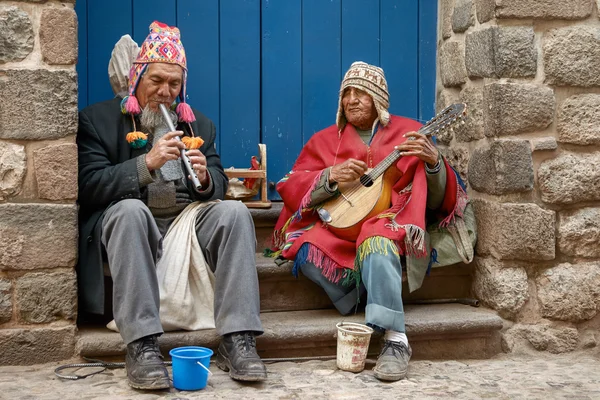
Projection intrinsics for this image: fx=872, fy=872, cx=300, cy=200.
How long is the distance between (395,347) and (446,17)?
1767 millimetres

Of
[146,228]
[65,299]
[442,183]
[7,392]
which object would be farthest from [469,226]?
[7,392]

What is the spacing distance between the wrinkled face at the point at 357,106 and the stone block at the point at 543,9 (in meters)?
0.67

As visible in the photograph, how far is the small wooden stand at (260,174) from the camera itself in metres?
4.13

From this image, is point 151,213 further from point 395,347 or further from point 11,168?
point 395,347

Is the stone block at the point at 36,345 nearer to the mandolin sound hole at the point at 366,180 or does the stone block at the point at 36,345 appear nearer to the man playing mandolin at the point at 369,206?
the man playing mandolin at the point at 369,206

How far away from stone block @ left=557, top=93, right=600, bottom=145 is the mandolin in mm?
463

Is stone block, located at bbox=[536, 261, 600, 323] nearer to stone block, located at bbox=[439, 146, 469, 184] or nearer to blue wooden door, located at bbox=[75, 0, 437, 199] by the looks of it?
stone block, located at bbox=[439, 146, 469, 184]

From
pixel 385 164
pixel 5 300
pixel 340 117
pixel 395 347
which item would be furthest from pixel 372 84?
pixel 5 300

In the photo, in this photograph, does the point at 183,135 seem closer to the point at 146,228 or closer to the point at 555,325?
the point at 146,228

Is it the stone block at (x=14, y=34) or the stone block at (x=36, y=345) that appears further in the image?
the stone block at (x=36, y=345)

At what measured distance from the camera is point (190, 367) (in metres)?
3.11

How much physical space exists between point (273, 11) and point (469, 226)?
146 cm

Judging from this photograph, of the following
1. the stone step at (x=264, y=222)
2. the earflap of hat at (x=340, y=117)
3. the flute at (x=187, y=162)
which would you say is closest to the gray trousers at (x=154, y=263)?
the flute at (x=187, y=162)

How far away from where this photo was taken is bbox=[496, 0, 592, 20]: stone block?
3.76m
